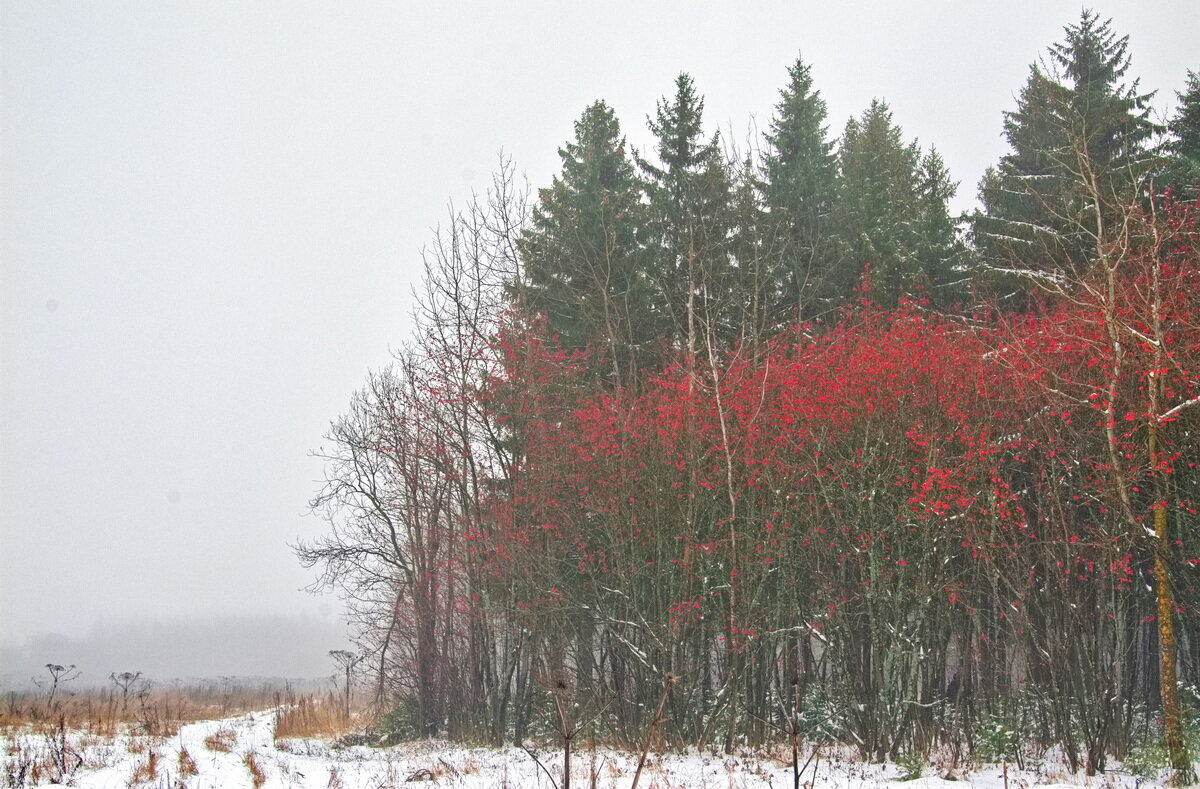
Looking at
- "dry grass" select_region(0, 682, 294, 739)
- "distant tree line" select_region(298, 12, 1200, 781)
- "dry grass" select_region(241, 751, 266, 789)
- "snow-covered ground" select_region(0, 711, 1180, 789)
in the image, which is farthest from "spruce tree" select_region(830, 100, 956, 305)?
"dry grass" select_region(0, 682, 294, 739)

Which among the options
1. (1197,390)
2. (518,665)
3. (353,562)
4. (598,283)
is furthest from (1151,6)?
(353,562)

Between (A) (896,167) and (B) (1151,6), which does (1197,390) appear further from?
(A) (896,167)

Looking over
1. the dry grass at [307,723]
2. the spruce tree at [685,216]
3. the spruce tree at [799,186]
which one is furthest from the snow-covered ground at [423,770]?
the spruce tree at [799,186]

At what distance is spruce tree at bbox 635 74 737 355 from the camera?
17.0 meters

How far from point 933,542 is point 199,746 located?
11.0 meters

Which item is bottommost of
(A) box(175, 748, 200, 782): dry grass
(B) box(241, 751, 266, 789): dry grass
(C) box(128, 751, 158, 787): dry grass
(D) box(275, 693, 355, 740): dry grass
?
(D) box(275, 693, 355, 740): dry grass

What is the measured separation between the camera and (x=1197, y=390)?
9.95m

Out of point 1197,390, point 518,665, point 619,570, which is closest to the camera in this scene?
point 1197,390

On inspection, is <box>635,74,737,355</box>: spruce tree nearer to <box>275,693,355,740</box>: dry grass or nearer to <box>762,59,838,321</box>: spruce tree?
<box>762,59,838,321</box>: spruce tree

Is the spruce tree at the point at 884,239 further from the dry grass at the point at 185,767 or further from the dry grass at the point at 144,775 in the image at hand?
the dry grass at the point at 144,775

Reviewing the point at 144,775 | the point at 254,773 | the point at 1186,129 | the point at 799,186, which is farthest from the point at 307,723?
the point at 1186,129

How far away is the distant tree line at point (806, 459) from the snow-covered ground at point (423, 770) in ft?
2.01

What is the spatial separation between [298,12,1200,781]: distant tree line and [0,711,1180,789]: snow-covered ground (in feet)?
2.01

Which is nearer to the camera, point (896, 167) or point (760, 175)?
point (760, 175)
